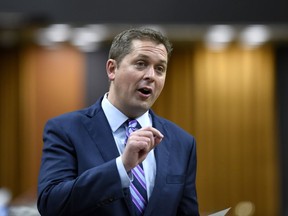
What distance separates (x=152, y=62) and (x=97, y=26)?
5588 millimetres

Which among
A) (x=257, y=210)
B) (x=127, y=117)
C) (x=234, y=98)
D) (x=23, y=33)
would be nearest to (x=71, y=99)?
(x=23, y=33)

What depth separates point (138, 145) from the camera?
1675mm

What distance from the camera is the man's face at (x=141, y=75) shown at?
197cm

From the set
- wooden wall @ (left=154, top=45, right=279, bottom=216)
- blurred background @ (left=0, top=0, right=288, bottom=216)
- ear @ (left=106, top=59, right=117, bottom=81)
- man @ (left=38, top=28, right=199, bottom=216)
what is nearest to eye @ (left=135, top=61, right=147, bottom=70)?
man @ (left=38, top=28, right=199, bottom=216)

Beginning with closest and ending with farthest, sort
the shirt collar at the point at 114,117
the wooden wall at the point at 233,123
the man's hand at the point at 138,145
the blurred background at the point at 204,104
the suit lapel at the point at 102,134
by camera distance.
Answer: the man's hand at the point at 138,145, the suit lapel at the point at 102,134, the shirt collar at the point at 114,117, the blurred background at the point at 204,104, the wooden wall at the point at 233,123

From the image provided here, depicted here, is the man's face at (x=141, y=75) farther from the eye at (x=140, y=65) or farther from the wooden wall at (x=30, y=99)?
the wooden wall at (x=30, y=99)

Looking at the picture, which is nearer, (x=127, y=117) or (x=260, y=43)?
(x=127, y=117)

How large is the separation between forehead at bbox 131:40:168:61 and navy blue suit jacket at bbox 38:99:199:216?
0.91 feet

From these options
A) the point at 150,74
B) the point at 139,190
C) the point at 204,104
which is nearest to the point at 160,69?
the point at 150,74

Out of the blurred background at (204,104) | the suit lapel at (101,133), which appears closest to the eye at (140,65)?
the suit lapel at (101,133)

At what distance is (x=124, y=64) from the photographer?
6.61ft

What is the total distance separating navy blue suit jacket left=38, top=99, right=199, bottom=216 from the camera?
68.8 inches

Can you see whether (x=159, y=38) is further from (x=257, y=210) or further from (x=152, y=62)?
(x=257, y=210)

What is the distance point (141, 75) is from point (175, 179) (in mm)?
401
